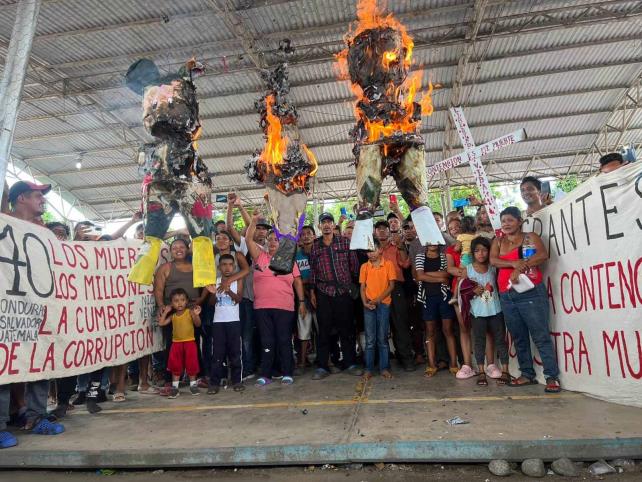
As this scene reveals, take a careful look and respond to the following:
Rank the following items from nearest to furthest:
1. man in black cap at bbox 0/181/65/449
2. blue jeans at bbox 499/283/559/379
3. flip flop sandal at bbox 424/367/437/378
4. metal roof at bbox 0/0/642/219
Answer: man in black cap at bbox 0/181/65/449
blue jeans at bbox 499/283/559/379
flip flop sandal at bbox 424/367/437/378
metal roof at bbox 0/0/642/219

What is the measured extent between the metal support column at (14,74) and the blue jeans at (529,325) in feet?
19.5

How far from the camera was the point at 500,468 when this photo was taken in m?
2.59

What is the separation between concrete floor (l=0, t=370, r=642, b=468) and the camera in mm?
2740

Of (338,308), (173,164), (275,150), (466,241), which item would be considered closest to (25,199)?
(173,164)

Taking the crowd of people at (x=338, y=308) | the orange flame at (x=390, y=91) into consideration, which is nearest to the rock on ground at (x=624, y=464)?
the crowd of people at (x=338, y=308)

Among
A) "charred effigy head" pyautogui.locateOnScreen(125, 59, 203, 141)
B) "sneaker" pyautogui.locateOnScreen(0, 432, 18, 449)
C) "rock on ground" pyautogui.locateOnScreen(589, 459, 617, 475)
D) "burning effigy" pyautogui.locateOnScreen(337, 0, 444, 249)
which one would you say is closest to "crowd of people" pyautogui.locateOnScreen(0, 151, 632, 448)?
"sneaker" pyautogui.locateOnScreen(0, 432, 18, 449)

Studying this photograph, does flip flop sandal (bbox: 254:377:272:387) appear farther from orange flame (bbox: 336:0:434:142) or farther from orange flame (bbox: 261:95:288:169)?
orange flame (bbox: 336:0:434:142)

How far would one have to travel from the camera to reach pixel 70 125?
43.4ft

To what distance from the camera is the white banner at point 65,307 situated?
3.86m

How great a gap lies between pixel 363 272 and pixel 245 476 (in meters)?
2.82

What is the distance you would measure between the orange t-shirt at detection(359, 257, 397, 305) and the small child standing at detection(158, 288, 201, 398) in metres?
2.04

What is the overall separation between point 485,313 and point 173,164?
3492 mm

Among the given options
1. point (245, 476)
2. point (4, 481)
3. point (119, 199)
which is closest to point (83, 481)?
point (4, 481)

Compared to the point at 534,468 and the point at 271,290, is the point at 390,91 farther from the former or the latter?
the point at 534,468
